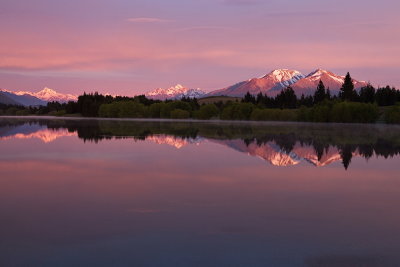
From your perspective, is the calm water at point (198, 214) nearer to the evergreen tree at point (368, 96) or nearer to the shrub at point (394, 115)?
the shrub at point (394, 115)

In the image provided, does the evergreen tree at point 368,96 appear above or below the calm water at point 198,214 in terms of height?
above

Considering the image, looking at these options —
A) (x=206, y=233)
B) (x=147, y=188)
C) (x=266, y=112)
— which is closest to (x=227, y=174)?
(x=147, y=188)

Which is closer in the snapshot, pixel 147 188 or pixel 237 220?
pixel 237 220

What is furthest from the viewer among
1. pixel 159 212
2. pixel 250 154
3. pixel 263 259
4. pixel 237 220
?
Answer: pixel 250 154

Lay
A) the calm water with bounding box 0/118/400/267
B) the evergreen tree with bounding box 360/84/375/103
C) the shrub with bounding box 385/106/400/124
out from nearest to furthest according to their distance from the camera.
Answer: the calm water with bounding box 0/118/400/267
the shrub with bounding box 385/106/400/124
the evergreen tree with bounding box 360/84/375/103

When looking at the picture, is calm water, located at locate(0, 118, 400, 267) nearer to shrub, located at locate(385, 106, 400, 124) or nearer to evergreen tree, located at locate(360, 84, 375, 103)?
shrub, located at locate(385, 106, 400, 124)

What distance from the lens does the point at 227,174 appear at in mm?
26500

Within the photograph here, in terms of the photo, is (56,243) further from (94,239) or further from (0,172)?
(0,172)

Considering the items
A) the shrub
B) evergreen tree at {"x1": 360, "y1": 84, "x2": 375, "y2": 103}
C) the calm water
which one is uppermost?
evergreen tree at {"x1": 360, "y1": 84, "x2": 375, "y2": 103}

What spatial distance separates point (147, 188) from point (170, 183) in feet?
6.27

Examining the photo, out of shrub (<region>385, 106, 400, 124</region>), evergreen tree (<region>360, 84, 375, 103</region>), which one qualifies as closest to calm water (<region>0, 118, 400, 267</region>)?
shrub (<region>385, 106, 400, 124</region>)

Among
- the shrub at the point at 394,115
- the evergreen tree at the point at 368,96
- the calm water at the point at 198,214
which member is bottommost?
the calm water at the point at 198,214

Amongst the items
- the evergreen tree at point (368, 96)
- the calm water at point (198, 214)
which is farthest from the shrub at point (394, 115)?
the calm water at point (198, 214)

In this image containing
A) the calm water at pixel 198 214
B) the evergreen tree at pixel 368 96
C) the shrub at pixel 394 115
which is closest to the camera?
the calm water at pixel 198 214
